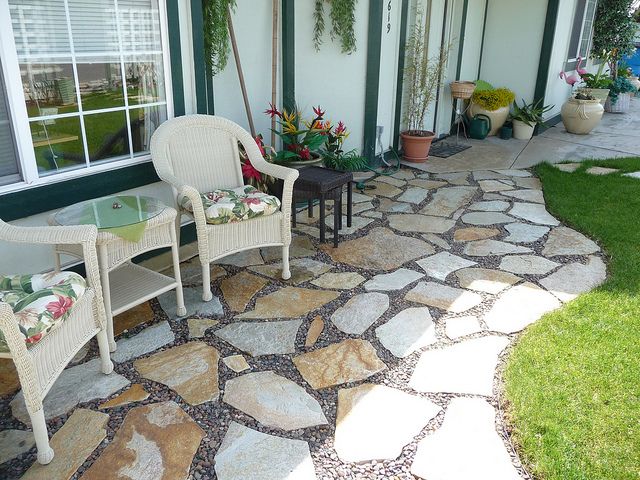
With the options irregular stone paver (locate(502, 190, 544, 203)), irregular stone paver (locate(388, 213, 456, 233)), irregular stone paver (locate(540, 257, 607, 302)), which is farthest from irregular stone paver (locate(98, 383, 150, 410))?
irregular stone paver (locate(502, 190, 544, 203))

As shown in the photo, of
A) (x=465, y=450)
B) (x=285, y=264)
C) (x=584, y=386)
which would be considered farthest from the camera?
(x=285, y=264)

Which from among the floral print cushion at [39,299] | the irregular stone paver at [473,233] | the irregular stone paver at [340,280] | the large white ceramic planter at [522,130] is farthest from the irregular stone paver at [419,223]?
the large white ceramic planter at [522,130]

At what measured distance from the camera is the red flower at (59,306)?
72.4 inches

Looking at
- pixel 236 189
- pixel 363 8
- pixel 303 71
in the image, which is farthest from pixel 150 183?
pixel 363 8

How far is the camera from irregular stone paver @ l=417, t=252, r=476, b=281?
338cm

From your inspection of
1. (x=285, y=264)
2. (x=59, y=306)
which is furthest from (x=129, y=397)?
(x=285, y=264)

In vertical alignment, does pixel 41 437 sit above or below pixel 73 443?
above

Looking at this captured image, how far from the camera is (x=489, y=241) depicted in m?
3.91

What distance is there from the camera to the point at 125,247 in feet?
8.18

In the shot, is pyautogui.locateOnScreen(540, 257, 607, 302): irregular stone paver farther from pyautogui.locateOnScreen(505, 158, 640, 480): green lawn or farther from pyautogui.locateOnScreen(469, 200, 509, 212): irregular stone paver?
pyautogui.locateOnScreen(469, 200, 509, 212): irregular stone paver

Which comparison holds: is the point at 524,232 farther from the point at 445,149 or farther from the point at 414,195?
the point at 445,149

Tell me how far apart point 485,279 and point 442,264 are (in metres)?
0.32

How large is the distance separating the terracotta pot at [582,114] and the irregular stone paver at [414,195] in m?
3.91

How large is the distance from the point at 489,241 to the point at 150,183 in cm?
241
